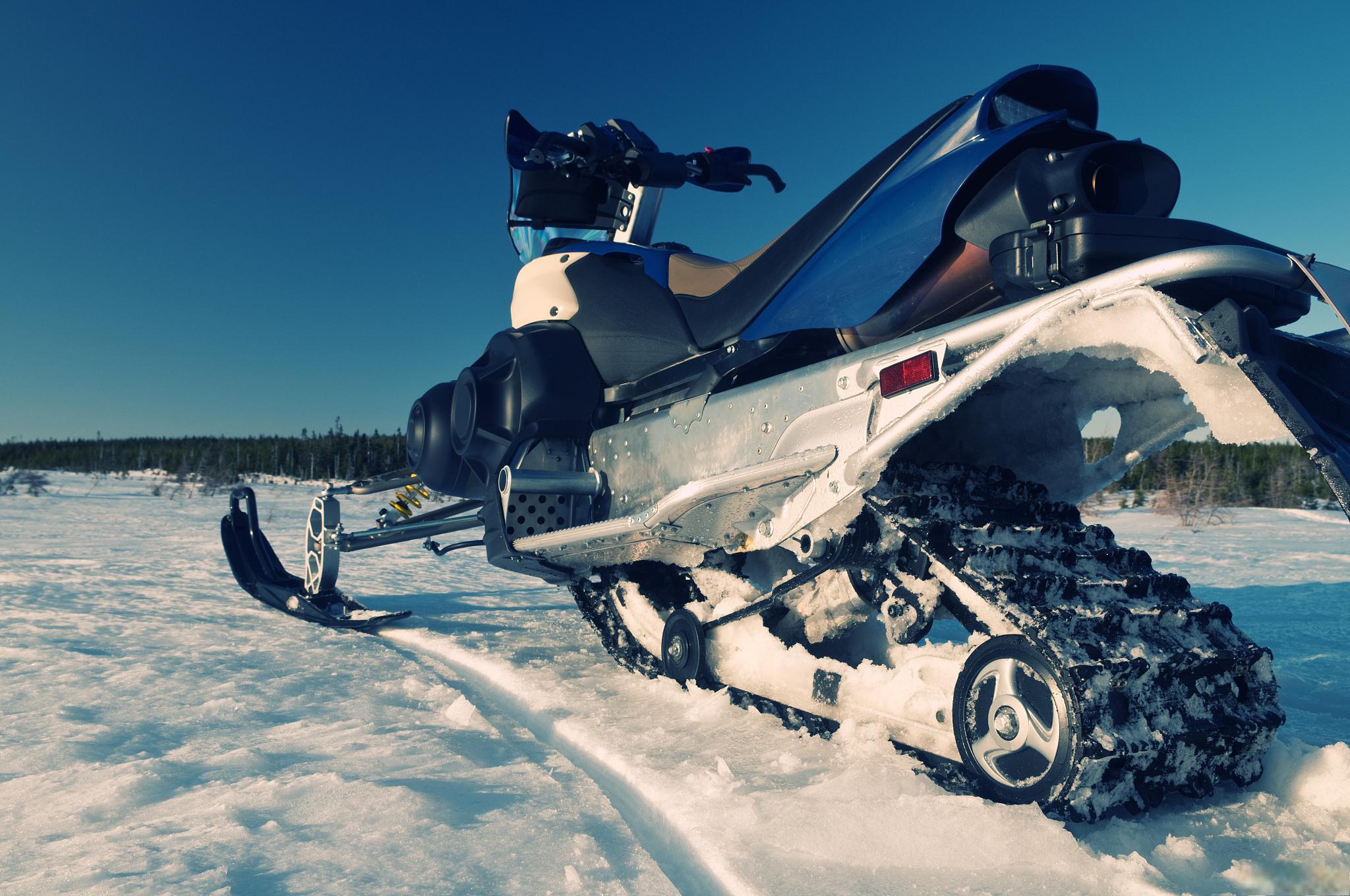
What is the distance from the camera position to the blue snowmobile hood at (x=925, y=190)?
157 cm

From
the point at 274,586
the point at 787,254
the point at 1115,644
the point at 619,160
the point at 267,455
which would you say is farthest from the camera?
the point at 267,455

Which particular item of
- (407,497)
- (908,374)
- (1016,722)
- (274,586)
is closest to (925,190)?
(908,374)

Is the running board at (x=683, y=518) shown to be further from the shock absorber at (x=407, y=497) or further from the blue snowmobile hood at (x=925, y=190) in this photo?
the shock absorber at (x=407, y=497)

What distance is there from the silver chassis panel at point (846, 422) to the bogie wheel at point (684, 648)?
19 centimetres

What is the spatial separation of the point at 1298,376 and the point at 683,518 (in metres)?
1.39

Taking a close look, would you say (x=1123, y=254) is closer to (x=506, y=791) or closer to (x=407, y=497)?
(x=506, y=791)

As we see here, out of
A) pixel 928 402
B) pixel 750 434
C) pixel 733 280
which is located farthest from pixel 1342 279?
pixel 733 280

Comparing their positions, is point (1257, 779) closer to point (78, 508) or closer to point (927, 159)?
point (927, 159)

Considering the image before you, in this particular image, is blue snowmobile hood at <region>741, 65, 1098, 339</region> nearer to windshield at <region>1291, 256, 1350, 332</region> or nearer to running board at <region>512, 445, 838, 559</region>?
running board at <region>512, 445, 838, 559</region>

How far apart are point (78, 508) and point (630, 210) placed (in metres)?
9.95

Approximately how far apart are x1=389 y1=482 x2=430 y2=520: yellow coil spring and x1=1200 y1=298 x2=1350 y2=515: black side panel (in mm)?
3328

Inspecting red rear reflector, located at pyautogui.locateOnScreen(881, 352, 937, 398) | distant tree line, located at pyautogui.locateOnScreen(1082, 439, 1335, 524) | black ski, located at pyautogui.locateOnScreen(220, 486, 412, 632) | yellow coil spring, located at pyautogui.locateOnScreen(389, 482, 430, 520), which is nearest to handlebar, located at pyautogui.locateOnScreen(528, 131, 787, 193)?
red rear reflector, located at pyautogui.locateOnScreen(881, 352, 937, 398)

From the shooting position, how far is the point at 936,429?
84.3 inches

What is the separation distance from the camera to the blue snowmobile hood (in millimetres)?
1568
